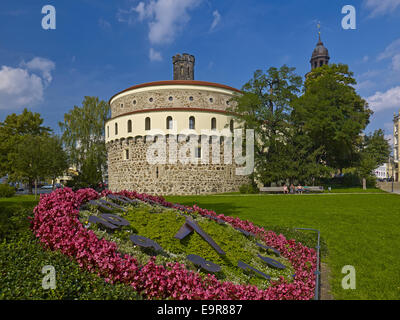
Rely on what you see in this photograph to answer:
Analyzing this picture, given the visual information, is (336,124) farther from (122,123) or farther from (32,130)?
(32,130)

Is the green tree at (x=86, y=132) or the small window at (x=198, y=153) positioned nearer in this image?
the small window at (x=198, y=153)

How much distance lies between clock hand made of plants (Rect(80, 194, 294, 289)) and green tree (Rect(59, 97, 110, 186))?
33154 millimetres

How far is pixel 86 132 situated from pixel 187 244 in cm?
3739

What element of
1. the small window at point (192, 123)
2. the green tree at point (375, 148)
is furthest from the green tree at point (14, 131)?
the green tree at point (375, 148)

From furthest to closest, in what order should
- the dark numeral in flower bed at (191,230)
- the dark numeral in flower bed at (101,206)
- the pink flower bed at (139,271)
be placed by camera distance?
the dark numeral in flower bed at (101,206), the dark numeral in flower bed at (191,230), the pink flower bed at (139,271)

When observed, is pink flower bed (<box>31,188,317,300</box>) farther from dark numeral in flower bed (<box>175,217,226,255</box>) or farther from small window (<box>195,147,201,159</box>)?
small window (<box>195,147,201,159</box>)

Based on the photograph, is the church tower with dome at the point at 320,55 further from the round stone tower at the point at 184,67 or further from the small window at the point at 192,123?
the small window at the point at 192,123

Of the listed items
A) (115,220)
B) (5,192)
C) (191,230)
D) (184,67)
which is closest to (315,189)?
(191,230)

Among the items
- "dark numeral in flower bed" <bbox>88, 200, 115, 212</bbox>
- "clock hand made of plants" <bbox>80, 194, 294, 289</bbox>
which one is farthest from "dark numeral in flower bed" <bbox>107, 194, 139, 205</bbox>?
"dark numeral in flower bed" <bbox>88, 200, 115, 212</bbox>

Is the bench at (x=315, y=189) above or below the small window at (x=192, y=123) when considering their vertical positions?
below

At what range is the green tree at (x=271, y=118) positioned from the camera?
1133 inches

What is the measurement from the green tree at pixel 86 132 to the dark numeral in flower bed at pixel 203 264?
3494 cm

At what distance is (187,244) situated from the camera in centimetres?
542
